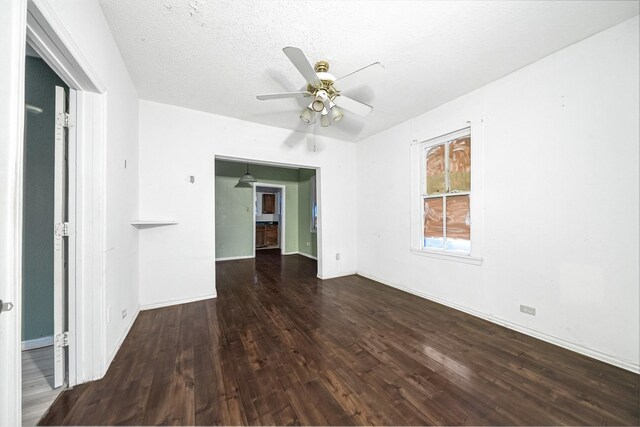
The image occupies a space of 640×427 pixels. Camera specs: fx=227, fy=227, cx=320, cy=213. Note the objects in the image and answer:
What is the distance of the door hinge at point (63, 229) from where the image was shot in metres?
1.63

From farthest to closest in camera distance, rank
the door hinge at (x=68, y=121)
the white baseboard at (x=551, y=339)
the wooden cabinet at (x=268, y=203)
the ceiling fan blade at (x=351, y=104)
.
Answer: the wooden cabinet at (x=268, y=203)
the ceiling fan blade at (x=351, y=104)
the white baseboard at (x=551, y=339)
the door hinge at (x=68, y=121)

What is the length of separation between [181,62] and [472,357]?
3.91m

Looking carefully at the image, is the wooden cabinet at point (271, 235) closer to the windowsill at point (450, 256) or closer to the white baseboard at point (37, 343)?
the windowsill at point (450, 256)

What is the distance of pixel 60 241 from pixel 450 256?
392cm

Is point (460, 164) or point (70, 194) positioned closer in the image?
point (70, 194)

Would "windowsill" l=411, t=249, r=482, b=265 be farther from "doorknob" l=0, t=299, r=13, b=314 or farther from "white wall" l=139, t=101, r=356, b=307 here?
"doorknob" l=0, t=299, r=13, b=314

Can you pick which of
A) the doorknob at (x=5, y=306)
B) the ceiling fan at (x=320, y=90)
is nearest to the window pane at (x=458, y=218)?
the ceiling fan at (x=320, y=90)

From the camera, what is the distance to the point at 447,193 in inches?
125

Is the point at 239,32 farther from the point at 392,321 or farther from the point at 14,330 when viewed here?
the point at 392,321

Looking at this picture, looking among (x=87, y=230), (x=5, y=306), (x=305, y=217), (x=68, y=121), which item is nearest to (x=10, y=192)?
(x=5, y=306)

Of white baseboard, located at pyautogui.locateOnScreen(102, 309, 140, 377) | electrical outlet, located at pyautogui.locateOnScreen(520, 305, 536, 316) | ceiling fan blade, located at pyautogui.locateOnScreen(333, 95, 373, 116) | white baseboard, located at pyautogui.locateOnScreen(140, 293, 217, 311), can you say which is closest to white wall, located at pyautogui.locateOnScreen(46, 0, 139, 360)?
white baseboard, located at pyautogui.locateOnScreen(102, 309, 140, 377)

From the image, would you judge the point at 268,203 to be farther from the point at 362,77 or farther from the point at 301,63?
the point at 301,63

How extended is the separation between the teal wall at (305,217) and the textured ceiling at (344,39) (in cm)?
403

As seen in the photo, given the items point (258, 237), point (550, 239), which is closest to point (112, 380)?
point (550, 239)
